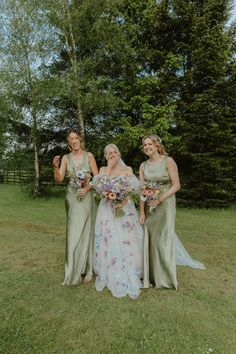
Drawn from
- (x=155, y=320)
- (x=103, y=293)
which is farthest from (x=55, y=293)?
(x=155, y=320)

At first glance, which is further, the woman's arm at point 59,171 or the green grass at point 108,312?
the woman's arm at point 59,171

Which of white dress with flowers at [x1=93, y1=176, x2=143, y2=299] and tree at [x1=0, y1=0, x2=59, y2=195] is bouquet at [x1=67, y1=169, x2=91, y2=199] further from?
tree at [x1=0, y1=0, x2=59, y2=195]

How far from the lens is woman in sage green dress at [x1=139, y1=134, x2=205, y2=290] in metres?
5.29

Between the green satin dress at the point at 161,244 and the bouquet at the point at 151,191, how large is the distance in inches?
2.8

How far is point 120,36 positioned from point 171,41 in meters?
2.44

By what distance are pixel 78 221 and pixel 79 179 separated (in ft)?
2.16

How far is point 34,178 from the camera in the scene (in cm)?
1814

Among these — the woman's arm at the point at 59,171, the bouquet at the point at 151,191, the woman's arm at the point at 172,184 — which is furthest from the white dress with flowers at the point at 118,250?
the woman's arm at the point at 59,171

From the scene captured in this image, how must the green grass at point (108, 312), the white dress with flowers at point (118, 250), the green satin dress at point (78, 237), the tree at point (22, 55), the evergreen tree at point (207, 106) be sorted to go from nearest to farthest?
1. the green grass at point (108, 312)
2. the white dress with flowers at point (118, 250)
3. the green satin dress at point (78, 237)
4. the evergreen tree at point (207, 106)
5. the tree at point (22, 55)

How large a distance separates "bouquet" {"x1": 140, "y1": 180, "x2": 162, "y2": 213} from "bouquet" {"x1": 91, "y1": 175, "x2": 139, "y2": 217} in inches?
7.0

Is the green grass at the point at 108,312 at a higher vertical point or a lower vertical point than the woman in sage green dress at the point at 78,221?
lower

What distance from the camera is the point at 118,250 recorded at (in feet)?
17.8

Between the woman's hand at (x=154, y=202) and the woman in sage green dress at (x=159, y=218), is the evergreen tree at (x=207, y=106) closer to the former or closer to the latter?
the woman in sage green dress at (x=159, y=218)

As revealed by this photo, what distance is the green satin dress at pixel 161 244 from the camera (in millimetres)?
5281
